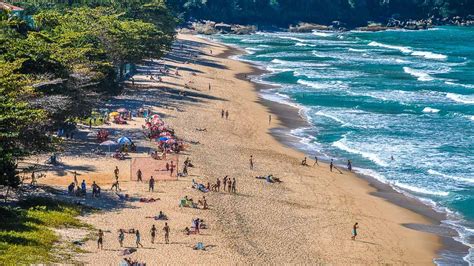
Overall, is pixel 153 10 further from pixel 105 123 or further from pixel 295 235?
pixel 295 235

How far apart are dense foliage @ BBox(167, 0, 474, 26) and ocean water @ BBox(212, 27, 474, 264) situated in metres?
51.9

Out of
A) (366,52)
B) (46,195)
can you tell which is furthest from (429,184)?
(366,52)

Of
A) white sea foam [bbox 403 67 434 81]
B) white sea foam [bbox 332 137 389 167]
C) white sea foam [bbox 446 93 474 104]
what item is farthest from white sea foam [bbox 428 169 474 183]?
white sea foam [bbox 403 67 434 81]

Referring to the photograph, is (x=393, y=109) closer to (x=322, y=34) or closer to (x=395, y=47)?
(x=395, y=47)

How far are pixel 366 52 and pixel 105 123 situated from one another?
79.7m

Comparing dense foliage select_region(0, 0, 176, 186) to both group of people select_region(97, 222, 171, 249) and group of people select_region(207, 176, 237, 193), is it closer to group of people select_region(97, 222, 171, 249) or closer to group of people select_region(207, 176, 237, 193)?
group of people select_region(97, 222, 171, 249)

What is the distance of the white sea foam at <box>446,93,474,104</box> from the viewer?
72575 mm

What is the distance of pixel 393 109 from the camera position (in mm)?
67312

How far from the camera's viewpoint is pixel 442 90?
79.2 m

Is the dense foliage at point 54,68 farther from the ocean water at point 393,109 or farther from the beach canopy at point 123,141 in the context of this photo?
the ocean water at point 393,109

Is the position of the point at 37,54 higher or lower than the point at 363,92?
higher

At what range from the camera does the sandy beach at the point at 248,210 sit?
99.9 ft

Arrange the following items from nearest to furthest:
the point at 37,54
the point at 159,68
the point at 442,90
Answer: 1. the point at 37,54
2. the point at 442,90
3. the point at 159,68

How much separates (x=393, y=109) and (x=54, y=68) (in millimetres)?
36823
